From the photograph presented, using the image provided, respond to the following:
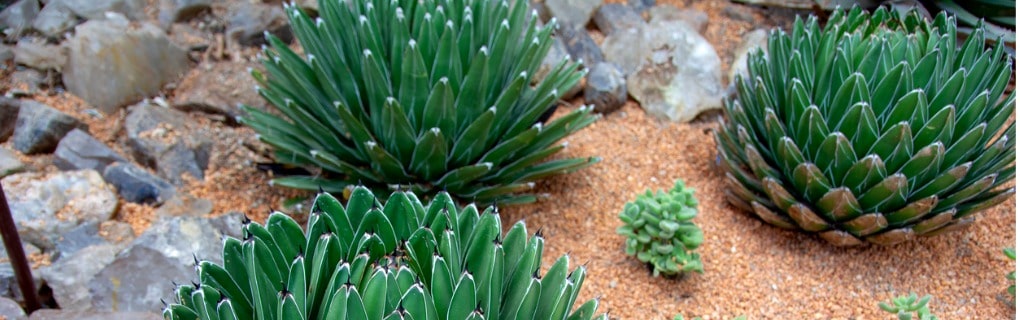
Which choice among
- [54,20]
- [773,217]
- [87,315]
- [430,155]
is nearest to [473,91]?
[430,155]

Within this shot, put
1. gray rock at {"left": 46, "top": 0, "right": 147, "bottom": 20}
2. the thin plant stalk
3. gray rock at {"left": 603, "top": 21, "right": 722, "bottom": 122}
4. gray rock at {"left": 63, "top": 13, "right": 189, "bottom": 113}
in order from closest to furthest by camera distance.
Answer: the thin plant stalk
gray rock at {"left": 63, "top": 13, "right": 189, "bottom": 113}
gray rock at {"left": 603, "top": 21, "right": 722, "bottom": 122}
gray rock at {"left": 46, "top": 0, "right": 147, "bottom": 20}

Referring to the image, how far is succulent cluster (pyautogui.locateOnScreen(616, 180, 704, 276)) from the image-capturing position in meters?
2.64

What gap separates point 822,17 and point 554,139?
173cm

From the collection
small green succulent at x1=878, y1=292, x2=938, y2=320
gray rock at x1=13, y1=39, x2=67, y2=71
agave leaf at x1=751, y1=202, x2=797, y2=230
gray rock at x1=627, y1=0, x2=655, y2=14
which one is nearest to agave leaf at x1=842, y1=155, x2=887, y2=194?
agave leaf at x1=751, y1=202, x2=797, y2=230

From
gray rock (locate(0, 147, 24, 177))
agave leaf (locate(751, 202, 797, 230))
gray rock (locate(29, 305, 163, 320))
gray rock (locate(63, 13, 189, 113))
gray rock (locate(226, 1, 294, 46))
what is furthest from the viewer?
gray rock (locate(226, 1, 294, 46))

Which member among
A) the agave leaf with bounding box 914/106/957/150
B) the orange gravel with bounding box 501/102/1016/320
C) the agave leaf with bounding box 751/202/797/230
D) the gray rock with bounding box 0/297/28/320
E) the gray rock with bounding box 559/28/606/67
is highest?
the agave leaf with bounding box 914/106/957/150

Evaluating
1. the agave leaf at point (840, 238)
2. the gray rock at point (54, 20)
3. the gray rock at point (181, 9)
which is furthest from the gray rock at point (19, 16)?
the agave leaf at point (840, 238)

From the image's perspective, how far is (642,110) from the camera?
387 centimetres

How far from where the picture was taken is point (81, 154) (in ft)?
11.0

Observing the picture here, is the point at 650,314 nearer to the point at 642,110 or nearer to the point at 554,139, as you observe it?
the point at 554,139

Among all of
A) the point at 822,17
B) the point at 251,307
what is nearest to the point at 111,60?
the point at 251,307

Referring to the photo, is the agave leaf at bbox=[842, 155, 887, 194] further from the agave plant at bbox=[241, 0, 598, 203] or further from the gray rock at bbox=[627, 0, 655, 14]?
the gray rock at bbox=[627, 0, 655, 14]

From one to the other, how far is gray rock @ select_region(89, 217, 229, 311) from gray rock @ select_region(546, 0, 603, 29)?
212 cm

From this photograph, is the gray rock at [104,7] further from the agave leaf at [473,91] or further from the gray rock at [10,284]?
the agave leaf at [473,91]
